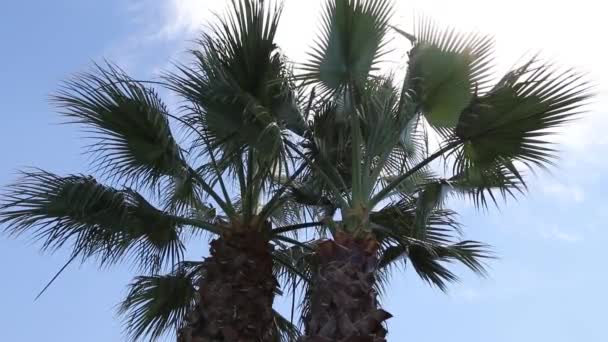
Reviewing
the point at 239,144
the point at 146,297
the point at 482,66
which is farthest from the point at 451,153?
the point at 146,297

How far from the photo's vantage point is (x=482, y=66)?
8.13 meters

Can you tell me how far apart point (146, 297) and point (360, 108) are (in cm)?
327

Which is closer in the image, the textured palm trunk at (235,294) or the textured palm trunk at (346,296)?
the textured palm trunk at (346,296)

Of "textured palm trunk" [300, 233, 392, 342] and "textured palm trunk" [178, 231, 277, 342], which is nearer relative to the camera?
"textured palm trunk" [300, 233, 392, 342]

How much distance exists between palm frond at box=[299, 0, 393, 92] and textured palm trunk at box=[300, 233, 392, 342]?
152 centimetres

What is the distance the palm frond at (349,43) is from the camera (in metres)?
7.85

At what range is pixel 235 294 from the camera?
8141mm

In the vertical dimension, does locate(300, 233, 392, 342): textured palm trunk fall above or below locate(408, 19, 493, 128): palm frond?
below

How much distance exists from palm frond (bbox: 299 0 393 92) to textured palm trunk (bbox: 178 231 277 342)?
179 centimetres

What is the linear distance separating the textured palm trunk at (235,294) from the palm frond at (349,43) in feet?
5.86

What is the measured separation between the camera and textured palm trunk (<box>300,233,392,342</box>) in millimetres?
7094

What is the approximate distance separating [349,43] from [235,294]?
2.57 metres

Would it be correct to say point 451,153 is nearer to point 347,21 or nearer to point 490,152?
point 490,152

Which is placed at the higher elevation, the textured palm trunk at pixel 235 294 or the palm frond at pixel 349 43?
the palm frond at pixel 349 43
